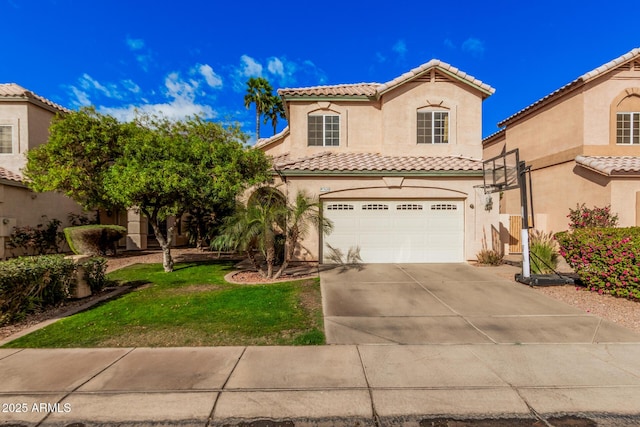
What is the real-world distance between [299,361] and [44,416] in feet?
9.44

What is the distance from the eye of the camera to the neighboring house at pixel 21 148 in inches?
536

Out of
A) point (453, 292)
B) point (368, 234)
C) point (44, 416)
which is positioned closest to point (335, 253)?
point (368, 234)

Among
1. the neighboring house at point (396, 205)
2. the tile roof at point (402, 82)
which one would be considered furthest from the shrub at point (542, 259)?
the tile roof at point (402, 82)

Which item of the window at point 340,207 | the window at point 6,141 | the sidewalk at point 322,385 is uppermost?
the window at point 6,141

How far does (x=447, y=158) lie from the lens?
1298 cm

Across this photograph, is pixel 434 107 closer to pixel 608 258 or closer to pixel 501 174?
pixel 501 174

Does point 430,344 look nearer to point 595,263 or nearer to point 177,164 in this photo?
point 595,263

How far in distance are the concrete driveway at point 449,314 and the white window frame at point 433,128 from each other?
7.25m

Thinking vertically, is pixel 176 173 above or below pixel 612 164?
below

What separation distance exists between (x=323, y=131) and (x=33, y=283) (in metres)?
12.1

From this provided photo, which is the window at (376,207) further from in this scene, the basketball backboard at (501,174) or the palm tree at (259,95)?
the palm tree at (259,95)

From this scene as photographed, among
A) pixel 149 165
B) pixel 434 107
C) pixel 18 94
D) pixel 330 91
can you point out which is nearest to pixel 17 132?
pixel 18 94

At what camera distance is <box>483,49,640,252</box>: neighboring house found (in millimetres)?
11820

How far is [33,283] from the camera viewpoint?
6211 mm
